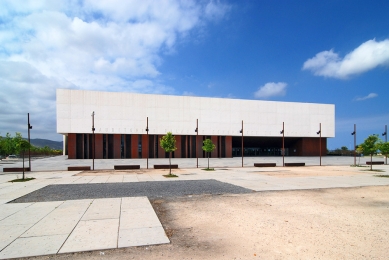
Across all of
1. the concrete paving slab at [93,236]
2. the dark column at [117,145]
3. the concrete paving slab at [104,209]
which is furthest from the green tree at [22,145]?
the dark column at [117,145]

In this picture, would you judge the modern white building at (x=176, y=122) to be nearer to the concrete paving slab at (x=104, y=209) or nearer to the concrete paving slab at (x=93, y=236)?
the concrete paving slab at (x=104, y=209)

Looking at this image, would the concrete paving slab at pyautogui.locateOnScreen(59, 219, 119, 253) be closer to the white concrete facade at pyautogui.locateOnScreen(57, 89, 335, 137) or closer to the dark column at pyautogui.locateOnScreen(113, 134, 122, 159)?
the white concrete facade at pyautogui.locateOnScreen(57, 89, 335, 137)

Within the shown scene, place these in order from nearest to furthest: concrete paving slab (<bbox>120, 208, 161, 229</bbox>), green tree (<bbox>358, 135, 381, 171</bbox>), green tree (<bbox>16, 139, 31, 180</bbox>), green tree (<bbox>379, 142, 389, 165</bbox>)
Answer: concrete paving slab (<bbox>120, 208, 161, 229</bbox>) → green tree (<bbox>16, 139, 31, 180</bbox>) → green tree (<bbox>379, 142, 389, 165</bbox>) → green tree (<bbox>358, 135, 381, 171</bbox>)

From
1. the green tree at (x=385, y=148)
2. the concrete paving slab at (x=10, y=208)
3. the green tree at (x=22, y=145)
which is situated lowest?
the concrete paving slab at (x=10, y=208)

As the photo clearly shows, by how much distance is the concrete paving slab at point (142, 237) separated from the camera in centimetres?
592

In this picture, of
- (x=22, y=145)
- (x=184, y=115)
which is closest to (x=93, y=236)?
(x=22, y=145)

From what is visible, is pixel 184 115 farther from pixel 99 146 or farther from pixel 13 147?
pixel 13 147

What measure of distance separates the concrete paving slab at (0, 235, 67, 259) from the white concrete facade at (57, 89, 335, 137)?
150ft

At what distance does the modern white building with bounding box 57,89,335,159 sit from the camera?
162ft

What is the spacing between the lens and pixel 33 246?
5.77m

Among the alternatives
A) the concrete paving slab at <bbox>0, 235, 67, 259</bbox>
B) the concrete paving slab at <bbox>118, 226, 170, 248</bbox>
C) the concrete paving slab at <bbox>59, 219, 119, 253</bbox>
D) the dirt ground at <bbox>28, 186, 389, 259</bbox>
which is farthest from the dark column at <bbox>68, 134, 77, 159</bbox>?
the concrete paving slab at <bbox>118, 226, 170, 248</bbox>

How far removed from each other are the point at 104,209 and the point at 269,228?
5627 mm

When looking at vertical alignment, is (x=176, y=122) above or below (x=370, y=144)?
above

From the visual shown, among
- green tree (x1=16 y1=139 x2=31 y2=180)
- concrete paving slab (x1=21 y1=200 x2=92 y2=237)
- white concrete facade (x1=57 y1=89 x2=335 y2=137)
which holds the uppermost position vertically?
white concrete facade (x1=57 y1=89 x2=335 y2=137)
